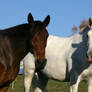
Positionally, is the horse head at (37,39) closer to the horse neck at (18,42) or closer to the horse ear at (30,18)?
the horse ear at (30,18)

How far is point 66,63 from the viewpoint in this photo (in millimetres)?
9117

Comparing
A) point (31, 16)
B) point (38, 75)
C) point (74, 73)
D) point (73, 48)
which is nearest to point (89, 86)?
point (74, 73)

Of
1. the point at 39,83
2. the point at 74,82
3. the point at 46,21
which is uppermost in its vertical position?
the point at 46,21

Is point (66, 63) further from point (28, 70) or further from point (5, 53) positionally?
point (5, 53)

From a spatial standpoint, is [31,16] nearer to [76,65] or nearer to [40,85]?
[76,65]

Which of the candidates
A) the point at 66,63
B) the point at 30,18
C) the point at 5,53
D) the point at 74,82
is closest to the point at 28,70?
the point at 66,63

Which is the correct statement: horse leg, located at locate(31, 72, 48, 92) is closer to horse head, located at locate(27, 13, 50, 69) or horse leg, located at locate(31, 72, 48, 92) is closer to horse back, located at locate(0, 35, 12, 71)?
horse back, located at locate(0, 35, 12, 71)

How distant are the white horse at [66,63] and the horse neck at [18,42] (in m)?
1.96

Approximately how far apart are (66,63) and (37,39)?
278cm

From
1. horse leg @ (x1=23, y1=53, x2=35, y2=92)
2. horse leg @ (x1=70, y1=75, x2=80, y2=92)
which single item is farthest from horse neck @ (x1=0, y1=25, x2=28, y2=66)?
horse leg @ (x1=23, y1=53, x2=35, y2=92)

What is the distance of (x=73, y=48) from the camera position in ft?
29.5

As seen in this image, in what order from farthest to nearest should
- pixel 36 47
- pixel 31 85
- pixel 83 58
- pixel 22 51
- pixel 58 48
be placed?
1. pixel 31 85
2. pixel 58 48
3. pixel 83 58
4. pixel 22 51
5. pixel 36 47

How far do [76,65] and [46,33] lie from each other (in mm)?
2163

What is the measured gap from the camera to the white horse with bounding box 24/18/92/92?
27.6 ft
